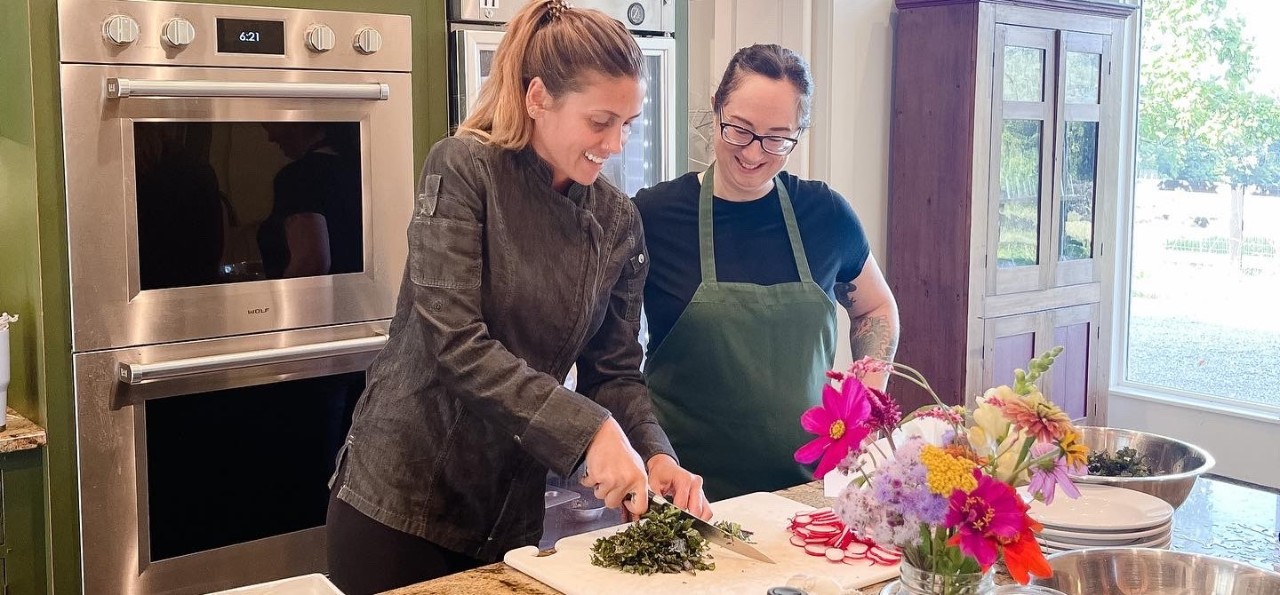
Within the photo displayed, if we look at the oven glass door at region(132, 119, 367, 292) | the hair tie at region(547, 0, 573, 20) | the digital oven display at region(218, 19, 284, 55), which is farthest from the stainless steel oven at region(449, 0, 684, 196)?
the hair tie at region(547, 0, 573, 20)

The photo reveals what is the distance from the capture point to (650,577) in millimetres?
1473

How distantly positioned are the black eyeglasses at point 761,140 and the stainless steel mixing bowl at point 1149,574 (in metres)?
0.82

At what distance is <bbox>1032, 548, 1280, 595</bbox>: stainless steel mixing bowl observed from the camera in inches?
57.3

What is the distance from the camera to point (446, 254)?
1562 millimetres

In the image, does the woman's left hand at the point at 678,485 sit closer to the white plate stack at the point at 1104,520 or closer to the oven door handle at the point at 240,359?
the white plate stack at the point at 1104,520

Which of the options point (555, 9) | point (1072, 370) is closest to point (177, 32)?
point (555, 9)

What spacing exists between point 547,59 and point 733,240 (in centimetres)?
60

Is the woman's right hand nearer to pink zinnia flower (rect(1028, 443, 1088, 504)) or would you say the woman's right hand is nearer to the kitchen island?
the kitchen island

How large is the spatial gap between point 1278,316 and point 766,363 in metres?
3.67

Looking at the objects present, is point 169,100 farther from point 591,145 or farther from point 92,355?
point 591,145

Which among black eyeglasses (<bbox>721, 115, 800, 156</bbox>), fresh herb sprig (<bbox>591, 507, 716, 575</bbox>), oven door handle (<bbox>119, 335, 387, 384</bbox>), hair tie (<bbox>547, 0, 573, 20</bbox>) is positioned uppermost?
hair tie (<bbox>547, 0, 573, 20</bbox>)

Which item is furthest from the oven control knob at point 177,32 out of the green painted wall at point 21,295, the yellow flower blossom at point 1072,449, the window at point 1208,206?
the window at point 1208,206

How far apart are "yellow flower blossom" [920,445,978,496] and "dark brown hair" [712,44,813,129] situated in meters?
1.01

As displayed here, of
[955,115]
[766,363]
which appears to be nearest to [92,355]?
[766,363]
